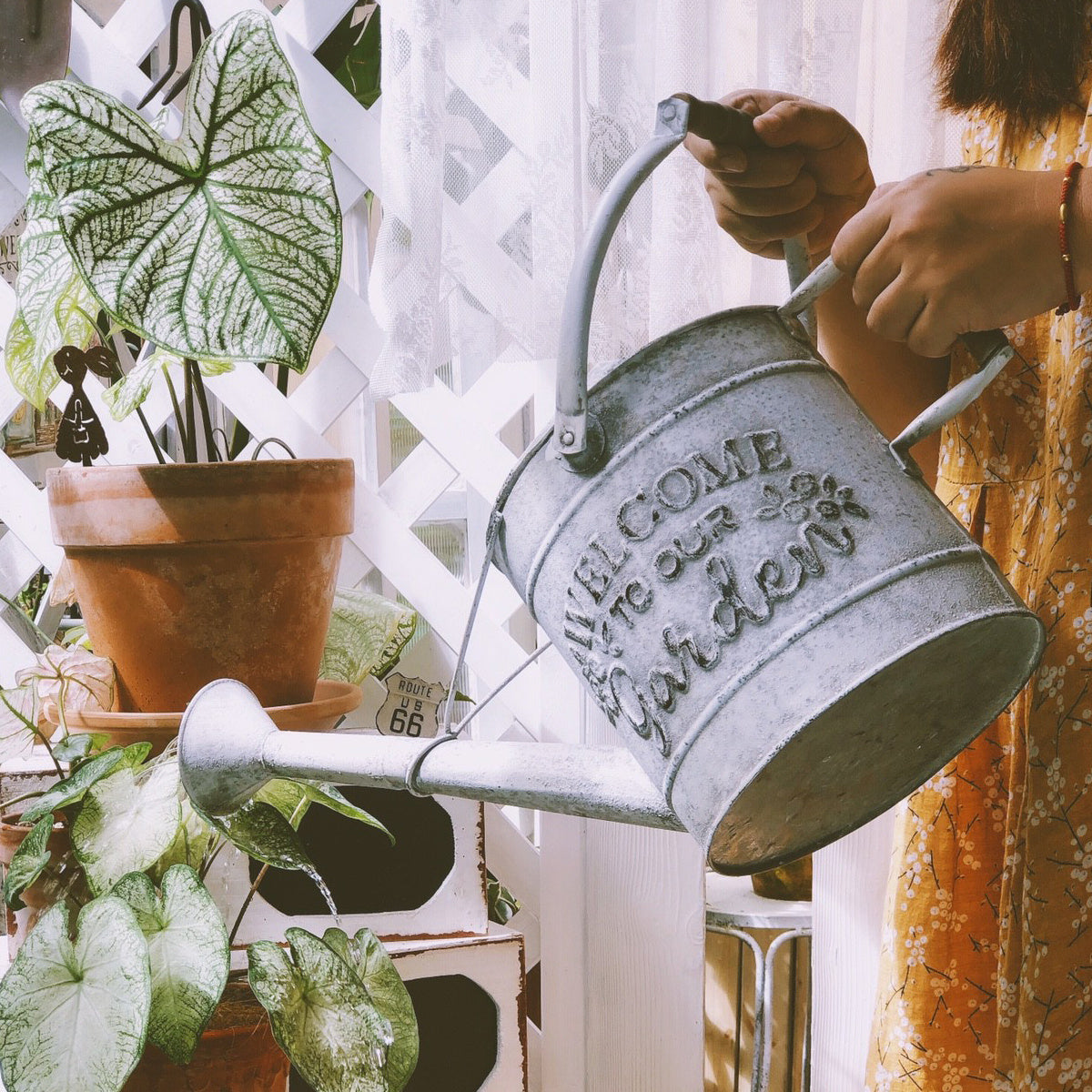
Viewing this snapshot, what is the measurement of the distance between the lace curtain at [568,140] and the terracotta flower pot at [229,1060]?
525mm

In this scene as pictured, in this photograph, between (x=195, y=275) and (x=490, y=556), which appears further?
(x=195, y=275)

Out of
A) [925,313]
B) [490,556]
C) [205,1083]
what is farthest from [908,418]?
[205,1083]

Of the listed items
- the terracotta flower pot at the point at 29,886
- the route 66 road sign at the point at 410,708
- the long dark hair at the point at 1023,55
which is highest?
the long dark hair at the point at 1023,55

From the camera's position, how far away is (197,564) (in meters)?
0.83

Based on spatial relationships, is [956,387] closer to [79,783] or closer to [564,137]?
[564,137]

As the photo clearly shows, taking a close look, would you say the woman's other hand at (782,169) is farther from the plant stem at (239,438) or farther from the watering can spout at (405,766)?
the plant stem at (239,438)

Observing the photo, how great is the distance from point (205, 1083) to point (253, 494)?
1.45 ft

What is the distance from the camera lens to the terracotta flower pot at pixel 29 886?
0.77m

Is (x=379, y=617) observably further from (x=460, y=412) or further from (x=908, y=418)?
(x=908, y=418)

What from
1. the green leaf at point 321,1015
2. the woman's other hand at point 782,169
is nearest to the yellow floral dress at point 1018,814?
the woman's other hand at point 782,169

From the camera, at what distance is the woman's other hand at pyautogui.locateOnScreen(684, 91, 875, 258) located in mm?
498

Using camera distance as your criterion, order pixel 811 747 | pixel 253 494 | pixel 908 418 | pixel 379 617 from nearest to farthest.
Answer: pixel 811 747, pixel 908 418, pixel 253 494, pixel 379 617

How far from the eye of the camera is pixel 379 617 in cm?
104

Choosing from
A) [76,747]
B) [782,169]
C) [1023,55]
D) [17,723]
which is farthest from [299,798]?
[1023,55]
